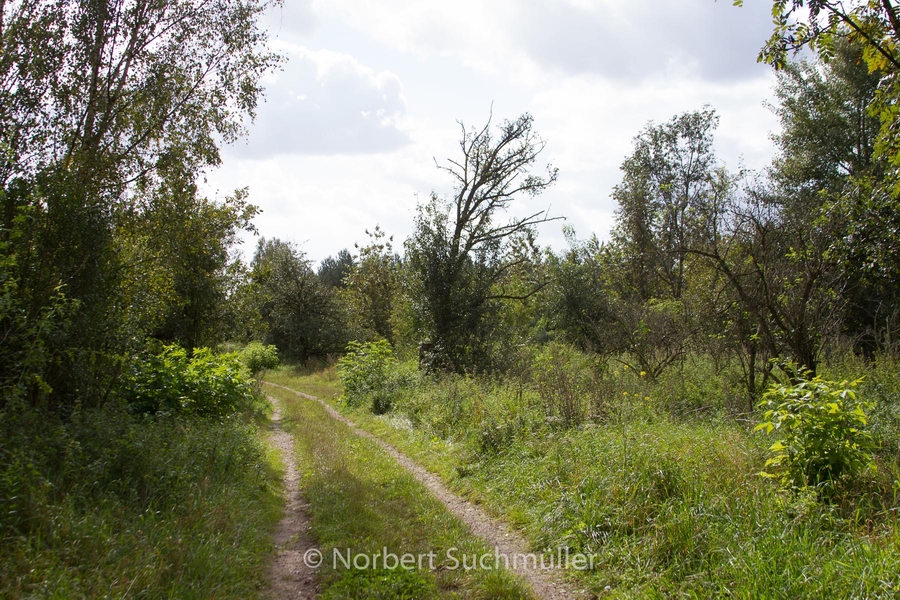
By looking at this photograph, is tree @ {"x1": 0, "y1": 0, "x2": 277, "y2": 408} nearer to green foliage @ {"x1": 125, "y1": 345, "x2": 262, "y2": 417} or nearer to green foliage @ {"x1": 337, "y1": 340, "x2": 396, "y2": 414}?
green foliage @ {"x1": 125, "y1": 345, "x2": 262, "y2": 417}

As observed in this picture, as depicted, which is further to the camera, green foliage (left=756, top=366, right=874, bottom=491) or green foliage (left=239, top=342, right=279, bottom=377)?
green foliage (left=239, top=342, right=279, bottom=377)

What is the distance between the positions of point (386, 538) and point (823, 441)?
425 centimetres

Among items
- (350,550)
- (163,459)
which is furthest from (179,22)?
(350,550)

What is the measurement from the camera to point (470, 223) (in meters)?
20.8

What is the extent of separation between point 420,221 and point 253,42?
361 inches

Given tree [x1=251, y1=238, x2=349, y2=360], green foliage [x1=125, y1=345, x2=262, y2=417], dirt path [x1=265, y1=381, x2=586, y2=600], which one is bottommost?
dirt path [x1=265, y1=381, x2=586, y2=600]

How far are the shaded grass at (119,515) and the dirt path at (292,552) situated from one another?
15 cm

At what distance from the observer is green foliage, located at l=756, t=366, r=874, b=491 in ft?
15.5

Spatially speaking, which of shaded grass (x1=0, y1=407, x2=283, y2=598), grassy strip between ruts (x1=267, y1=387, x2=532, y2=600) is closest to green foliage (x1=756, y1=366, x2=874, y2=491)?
grassy strip between ruts (x1=267, y1=387, x2=532, y2=600)

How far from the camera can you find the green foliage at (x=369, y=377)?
1538cm

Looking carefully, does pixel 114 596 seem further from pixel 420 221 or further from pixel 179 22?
→ pixel 420 221

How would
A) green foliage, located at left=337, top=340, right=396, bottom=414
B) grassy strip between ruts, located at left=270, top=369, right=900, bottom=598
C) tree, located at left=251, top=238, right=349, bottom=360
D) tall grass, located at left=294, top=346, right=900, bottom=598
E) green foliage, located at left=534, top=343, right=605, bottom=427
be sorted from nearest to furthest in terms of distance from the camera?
grassy strip between ruts, located at left=270, top=369, right=900, bottom=598
tall grass, located at left=294, top=346, right=900, bottom=598
green foliage, located at left=534, top=343, right=605, bottom=427
green foliage, located at left=337, top=340, right=396, bottom=414
tree, located at left=251, top=238, right=349, bottom=360

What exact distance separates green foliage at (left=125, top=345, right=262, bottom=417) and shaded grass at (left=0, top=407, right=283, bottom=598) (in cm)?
234

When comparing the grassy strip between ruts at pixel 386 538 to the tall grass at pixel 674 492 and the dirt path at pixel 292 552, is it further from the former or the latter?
the tall grass at pixel 674 492
